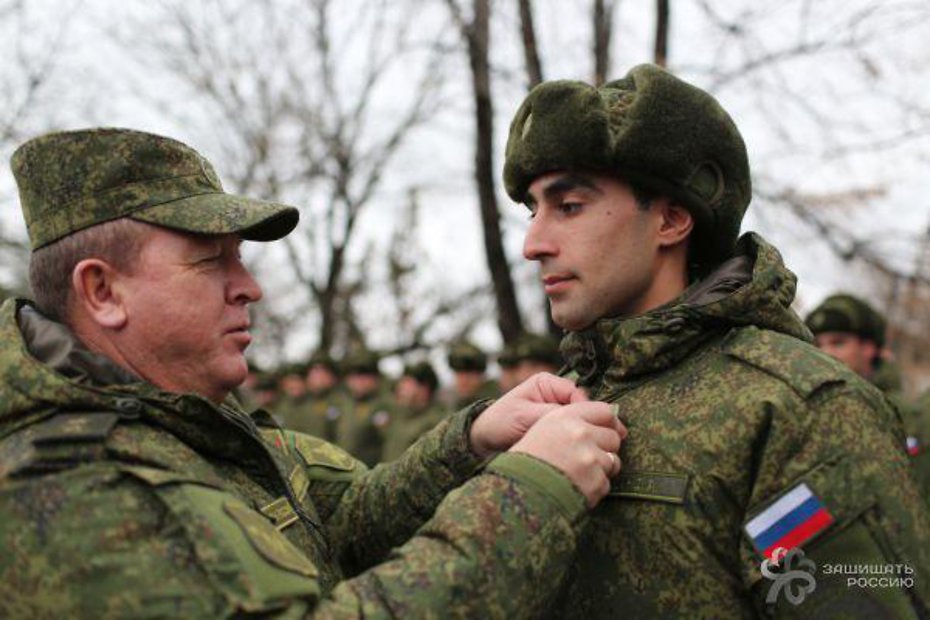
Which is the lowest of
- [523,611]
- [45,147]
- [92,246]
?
[523,611]

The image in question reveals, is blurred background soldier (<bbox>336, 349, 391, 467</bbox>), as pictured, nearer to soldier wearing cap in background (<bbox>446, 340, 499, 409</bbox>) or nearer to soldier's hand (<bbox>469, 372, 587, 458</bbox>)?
soldier wearing cap in background (<bbox>446, 340, 499, 409</bbox>)

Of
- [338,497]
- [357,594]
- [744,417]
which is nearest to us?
[357,594]

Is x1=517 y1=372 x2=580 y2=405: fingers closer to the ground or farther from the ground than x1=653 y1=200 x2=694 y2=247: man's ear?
closer to the ground

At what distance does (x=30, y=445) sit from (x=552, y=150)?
1536mm

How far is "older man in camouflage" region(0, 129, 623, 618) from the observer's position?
1.90 m

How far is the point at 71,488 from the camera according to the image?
6.33 ft

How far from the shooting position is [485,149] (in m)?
7.24

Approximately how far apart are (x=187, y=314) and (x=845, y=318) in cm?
617

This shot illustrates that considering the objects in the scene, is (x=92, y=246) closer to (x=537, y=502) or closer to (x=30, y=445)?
(x=30, y=445)

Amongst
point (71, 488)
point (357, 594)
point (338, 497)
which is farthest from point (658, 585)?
point (71, 488)

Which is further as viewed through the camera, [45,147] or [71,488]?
[45,147]

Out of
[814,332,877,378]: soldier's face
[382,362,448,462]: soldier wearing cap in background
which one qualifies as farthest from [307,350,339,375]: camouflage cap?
[814,332,877,378]: soldier's face

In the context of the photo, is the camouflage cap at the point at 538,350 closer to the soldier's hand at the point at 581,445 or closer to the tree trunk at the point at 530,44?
the tree trunk at the point at 530,44

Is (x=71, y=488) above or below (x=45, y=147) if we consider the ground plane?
below
